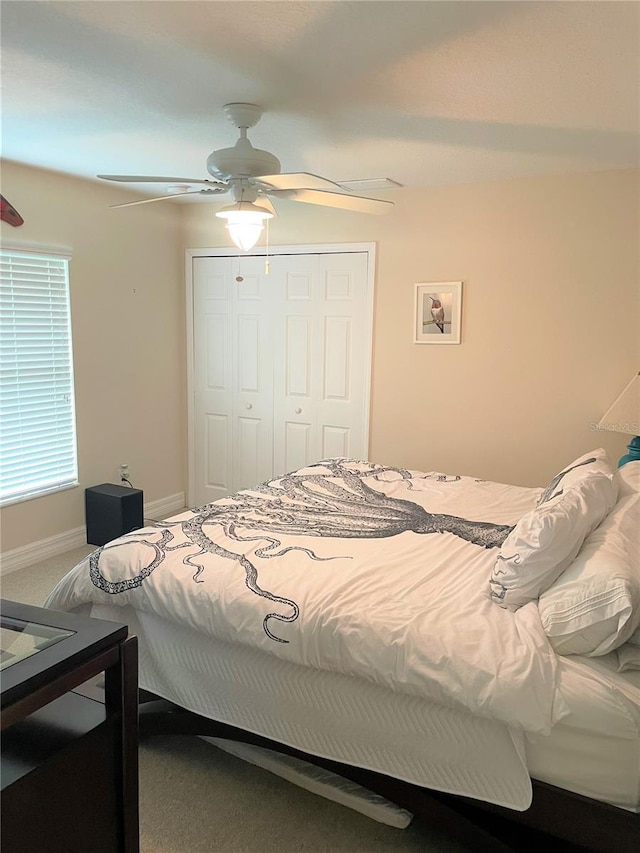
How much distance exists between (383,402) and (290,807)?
2.90 meters

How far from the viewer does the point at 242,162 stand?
267cm

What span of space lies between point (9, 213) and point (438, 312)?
2.76m

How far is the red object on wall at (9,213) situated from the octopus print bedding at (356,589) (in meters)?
2.23

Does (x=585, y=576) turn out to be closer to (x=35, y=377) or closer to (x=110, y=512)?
(x=110, y=512)

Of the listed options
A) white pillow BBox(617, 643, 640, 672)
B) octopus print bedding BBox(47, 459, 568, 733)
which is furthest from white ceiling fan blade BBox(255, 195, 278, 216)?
white pillow BBox(617, 643, 640, 672)

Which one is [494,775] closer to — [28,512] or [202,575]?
[202,575]

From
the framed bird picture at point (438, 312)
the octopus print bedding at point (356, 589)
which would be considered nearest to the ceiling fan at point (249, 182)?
the octopus print bedding at point (356, 589)

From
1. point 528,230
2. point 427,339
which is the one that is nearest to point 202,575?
point 427,339

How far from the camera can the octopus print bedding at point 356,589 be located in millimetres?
1805

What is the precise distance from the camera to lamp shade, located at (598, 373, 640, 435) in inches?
138

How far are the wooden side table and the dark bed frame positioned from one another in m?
0.93

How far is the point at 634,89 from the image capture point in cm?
244

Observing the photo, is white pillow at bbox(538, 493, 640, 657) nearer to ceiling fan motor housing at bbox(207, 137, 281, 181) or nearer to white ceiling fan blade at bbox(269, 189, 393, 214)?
white ceiling fan blade at bbox(269, 189, 393, 214)

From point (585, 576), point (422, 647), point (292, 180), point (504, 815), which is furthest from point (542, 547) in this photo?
point (292, 180)
